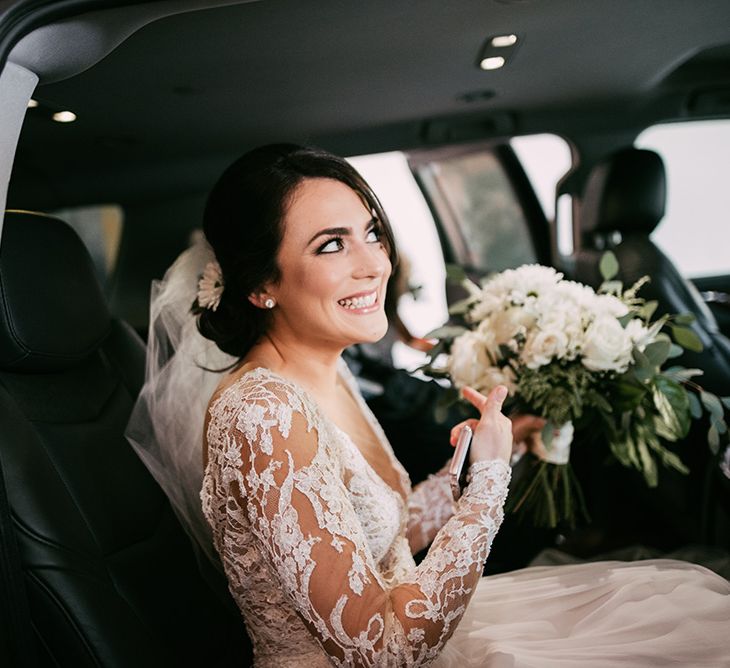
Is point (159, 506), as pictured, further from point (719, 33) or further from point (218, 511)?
point (719, 33)

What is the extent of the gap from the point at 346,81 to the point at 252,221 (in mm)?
502

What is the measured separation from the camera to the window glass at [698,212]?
3490mm

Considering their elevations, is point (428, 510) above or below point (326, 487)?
below

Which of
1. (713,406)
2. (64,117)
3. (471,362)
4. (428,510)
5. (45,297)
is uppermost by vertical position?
(64,117)

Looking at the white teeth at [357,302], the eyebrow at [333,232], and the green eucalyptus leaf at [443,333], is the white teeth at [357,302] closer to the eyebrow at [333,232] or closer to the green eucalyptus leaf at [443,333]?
the eyebrow at [333,232]

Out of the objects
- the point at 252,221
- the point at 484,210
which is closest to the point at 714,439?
the point at 252,221

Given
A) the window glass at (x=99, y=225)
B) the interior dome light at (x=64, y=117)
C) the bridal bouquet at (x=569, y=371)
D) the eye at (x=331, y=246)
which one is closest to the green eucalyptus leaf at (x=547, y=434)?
the bridal bouquet at (x=569, y=371)

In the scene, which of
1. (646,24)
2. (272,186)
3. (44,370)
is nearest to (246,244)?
(272,186)

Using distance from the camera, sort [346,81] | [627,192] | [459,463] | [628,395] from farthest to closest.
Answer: [627,192], [346,81], [628,395], [459,463]

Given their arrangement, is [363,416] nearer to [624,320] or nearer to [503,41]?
[624,320]

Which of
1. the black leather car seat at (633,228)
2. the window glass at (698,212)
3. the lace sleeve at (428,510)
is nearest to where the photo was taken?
the lace sleeve at (428,510)

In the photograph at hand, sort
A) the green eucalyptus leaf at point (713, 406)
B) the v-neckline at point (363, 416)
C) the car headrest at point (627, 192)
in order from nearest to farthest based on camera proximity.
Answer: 1. the v-neckline at point (363, 416)
2. the green eucalyptus leaf at point (713, 406)
3. the car headrest at point (627, 192)

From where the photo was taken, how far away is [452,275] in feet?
7.04

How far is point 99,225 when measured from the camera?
135 inches
